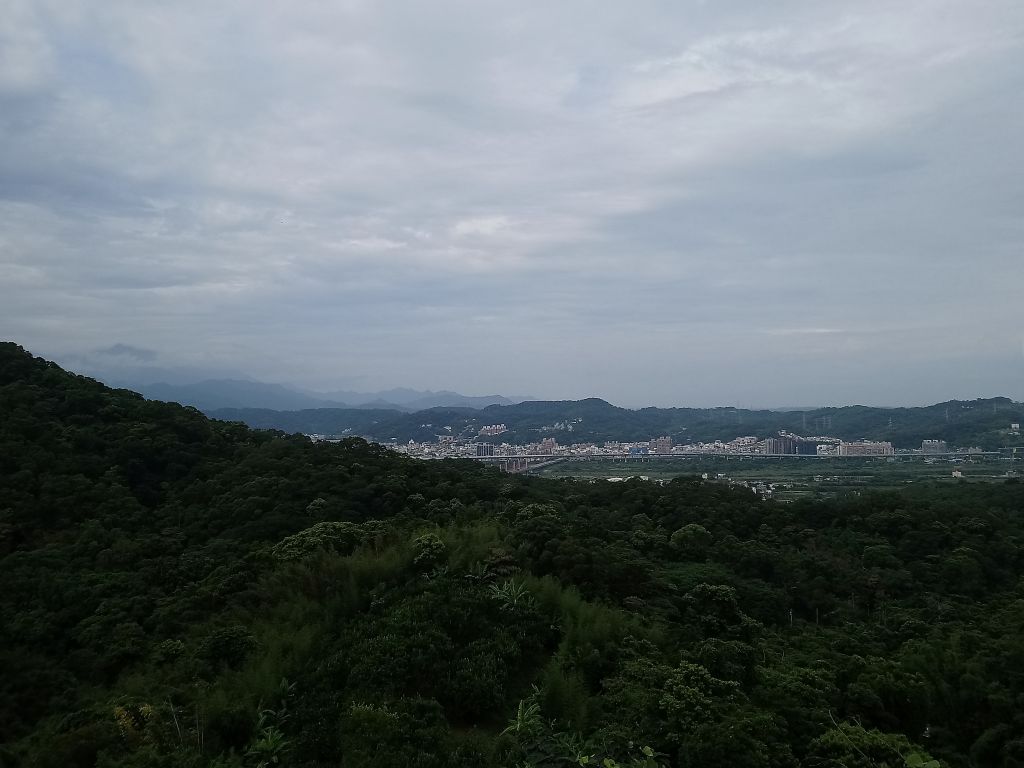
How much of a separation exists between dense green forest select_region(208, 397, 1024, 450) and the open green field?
35.7 ft

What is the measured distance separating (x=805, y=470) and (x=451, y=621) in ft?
160

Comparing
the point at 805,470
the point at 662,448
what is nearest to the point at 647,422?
the point at 662,448

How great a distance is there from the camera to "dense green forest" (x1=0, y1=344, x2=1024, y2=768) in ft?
23.0

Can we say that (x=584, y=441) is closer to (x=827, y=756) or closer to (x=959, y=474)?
(x=959, y=474)

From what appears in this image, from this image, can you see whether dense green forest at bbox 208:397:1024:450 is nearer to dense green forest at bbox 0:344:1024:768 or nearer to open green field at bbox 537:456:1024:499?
open green field at bbox 537:456:1024:499

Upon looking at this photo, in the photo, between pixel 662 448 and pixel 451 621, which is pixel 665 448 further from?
pixel 451 621

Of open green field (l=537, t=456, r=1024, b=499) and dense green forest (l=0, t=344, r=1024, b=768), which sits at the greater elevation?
dense green forest (l=0, t=344, r=1024, b=768)

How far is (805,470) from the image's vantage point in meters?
51.3

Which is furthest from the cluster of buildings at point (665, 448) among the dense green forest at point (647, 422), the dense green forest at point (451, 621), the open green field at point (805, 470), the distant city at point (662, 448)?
the dense green forest at point (451, 621)

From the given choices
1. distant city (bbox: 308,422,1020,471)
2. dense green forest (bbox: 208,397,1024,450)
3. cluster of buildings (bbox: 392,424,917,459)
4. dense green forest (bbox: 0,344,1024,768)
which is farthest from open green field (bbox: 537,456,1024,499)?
dense green forest (bbox: 0,344,1024,768)

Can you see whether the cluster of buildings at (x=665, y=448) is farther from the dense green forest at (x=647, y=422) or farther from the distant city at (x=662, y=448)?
the dense green forest at (x=647, y=422)

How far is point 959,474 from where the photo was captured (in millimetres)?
40812

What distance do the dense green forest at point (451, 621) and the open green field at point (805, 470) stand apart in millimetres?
22783

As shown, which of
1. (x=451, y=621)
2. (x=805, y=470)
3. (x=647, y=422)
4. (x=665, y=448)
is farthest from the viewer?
(x=647, y=422)
